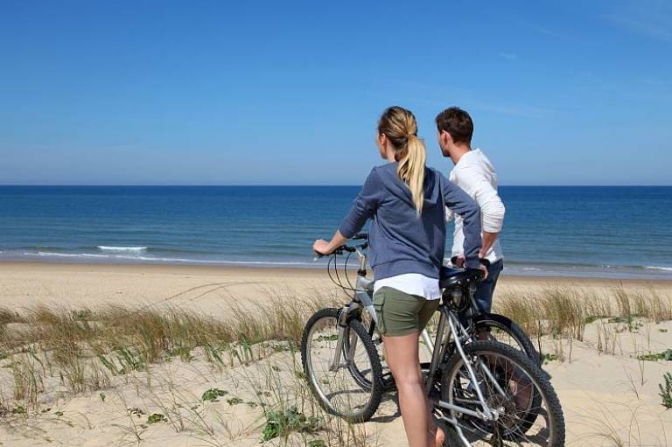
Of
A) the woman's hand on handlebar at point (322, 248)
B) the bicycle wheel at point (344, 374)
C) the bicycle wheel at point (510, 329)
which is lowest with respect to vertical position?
the bicycle wheel at point (344, 374)

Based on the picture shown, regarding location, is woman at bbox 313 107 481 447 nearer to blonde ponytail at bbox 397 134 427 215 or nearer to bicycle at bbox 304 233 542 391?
blonde ponytail at bbox 397 134 427 215

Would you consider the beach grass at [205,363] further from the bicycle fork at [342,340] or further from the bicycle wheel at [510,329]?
the bicycle wheel at [510,329]

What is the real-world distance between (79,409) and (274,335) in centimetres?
243

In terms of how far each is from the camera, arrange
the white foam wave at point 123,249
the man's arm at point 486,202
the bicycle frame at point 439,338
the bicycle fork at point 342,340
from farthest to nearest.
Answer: the white foam wave at point 123,249, the bicycle fork at point 342,340, the man's arm at point 486,202, the bicycle frame at point 439,338

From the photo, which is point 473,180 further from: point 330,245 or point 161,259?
point 161,259

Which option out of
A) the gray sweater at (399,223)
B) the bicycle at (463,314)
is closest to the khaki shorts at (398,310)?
the gray sweater at (399,223)

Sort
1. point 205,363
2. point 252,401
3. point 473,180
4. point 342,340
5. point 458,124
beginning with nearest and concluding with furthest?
point 473,180
point 458,124
point 342,340
point 252,401
point 205,363

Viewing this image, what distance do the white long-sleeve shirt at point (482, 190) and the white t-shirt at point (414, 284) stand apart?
0.79m

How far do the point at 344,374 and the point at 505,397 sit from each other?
139cm

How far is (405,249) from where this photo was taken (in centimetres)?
304

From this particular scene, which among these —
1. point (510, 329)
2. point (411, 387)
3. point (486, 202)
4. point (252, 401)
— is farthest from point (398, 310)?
point (252, 401)

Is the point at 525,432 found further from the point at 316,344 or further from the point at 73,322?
the point at 73,322

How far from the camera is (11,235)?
3594 centimetres

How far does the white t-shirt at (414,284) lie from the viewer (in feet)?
9.81
